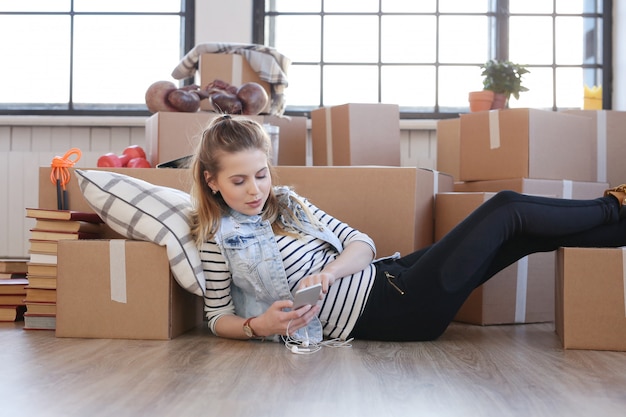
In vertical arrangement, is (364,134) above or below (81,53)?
below

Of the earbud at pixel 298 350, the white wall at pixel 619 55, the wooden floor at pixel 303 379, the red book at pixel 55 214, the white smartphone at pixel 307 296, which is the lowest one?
the wooden floor at pixel 303 379

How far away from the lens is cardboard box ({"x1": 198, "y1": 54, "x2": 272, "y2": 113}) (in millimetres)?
2682

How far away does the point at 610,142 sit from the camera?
255 centimetres

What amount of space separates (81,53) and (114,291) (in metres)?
1.97

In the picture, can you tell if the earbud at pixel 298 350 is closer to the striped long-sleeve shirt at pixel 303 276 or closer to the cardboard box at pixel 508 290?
the striped long-sleeve shirt at pixel 303 276

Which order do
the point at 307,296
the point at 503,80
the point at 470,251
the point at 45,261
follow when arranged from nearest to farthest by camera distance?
the point at 307,296 < the point at 470,251 < the point at 45,261 < the point at 503,80

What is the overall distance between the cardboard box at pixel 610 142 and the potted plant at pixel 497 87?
1.29 feet

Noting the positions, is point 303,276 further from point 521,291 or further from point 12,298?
point 12,298

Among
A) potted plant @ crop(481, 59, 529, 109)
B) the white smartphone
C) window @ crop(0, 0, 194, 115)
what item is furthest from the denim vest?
window @ crop(0, 0, 194, 115)

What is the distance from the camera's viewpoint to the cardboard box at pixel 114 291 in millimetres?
1852

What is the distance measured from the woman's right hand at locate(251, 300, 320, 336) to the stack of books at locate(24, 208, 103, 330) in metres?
0.67

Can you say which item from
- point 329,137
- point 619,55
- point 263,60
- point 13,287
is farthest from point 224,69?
point 619,55

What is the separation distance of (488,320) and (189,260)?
944 millimetres

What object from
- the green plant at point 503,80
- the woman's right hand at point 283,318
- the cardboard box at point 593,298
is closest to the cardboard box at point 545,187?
the cardboard box at point 593,298
